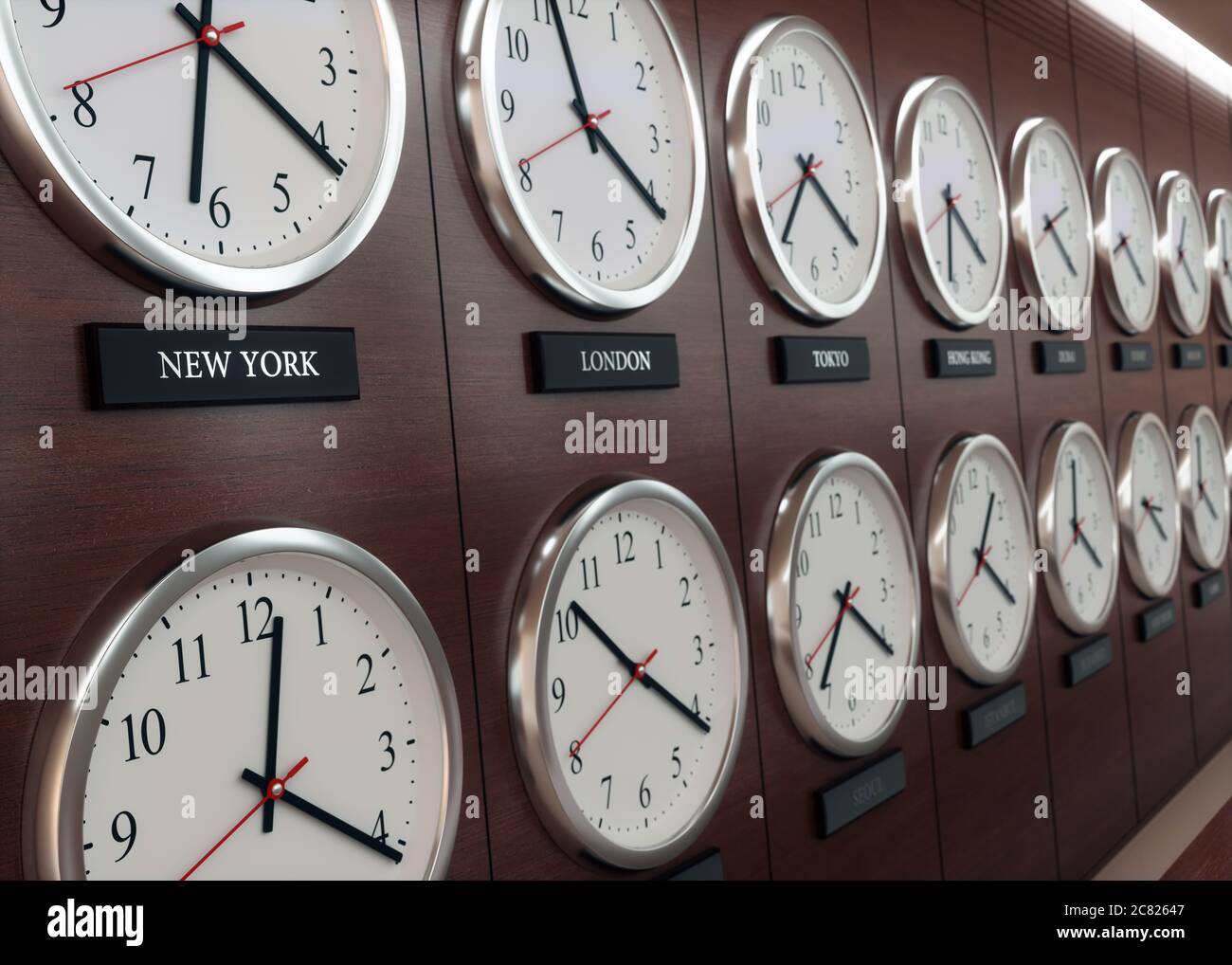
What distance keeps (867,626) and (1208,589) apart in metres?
2.41

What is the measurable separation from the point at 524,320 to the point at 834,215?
2.95 feet

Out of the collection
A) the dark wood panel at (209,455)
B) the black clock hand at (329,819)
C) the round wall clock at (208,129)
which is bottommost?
the black clock hand at (329,819)

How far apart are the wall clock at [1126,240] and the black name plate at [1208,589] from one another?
97 cm

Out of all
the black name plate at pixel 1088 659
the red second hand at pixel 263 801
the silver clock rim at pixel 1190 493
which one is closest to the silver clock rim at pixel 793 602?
the red second hand at pixel 263 801

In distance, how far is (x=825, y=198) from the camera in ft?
6.96

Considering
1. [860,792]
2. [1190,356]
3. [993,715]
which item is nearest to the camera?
[860,792]

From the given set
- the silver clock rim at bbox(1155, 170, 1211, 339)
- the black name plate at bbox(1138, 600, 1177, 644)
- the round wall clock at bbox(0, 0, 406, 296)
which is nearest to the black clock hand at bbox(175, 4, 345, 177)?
the round wall clock at bbox(0, 0, 406, 296)

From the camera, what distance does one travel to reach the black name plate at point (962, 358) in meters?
2.43

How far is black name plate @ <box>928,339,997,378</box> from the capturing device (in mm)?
2432

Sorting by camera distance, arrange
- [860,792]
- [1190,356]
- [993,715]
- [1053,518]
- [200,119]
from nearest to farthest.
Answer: [200,119], [860,792], [993,715], [1053,518], [1190,356]

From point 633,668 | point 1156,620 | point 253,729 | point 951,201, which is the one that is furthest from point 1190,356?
point 253,729

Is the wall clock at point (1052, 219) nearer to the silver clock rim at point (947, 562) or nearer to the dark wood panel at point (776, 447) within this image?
the silver clock rim at point (947, 562)

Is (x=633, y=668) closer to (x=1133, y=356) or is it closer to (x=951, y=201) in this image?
(x=951, y=201)

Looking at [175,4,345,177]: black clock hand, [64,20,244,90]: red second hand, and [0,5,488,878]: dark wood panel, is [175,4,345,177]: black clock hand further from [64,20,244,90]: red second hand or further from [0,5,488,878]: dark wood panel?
[0,5,488,878]: dark wood panel
